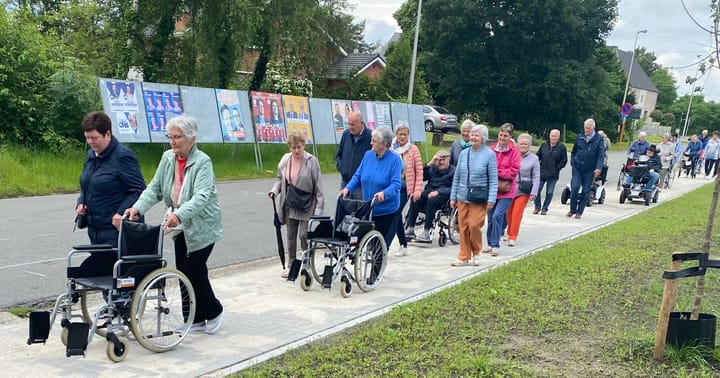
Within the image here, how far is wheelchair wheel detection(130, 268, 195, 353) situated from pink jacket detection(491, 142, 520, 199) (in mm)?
5524

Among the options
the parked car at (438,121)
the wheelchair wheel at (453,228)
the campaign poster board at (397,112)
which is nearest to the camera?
the wheelchair wheel at (453,228)

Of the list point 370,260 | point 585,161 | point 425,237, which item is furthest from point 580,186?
point 370,260

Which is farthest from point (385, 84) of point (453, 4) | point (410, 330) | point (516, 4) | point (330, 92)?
point (410, 330)

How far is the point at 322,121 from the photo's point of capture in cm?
2162

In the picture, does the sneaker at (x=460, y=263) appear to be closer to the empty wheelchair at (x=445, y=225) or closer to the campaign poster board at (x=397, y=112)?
the empty wheelchair at (x=445, y=225)

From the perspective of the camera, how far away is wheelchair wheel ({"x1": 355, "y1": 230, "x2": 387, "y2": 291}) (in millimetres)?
6965

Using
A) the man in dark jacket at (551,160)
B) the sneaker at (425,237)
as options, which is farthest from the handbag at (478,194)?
the man in dark jacket at (551,160)

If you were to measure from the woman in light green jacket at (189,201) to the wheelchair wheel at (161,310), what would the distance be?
19 cm

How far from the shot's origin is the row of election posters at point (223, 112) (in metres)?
15.7

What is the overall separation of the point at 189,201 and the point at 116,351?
48.9 inches

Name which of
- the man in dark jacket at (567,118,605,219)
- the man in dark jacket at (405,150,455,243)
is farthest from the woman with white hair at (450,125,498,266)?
the man in dark jacket at (567,118,605,219)

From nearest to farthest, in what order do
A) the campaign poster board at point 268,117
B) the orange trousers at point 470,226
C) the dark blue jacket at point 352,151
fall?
the dark blue jacket at point 352,151 < the orange trousers at point 470,226 < the campaign poster board at point 268,117

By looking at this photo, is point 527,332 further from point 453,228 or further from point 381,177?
point 453,228

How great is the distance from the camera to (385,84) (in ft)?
133
